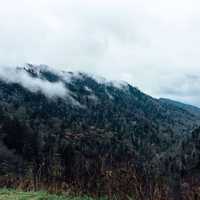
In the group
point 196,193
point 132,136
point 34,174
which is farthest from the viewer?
point 132,136

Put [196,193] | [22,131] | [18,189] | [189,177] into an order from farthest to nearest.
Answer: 1. [22,131]
2. [18,189]
3. [189,177]
4. [196,193]

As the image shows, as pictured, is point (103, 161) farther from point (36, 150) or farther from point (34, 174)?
point (36, 150)

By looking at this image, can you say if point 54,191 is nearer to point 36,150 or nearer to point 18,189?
point 18,189

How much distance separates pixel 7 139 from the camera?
77250mm

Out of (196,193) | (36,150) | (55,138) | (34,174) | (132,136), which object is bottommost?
(196,193)

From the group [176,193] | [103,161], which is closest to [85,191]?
[103,161]

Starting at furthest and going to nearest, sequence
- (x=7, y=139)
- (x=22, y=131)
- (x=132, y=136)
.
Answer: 1. (x=132, y=136)
2. (x=22, y=131)
3. (x=7, y=139)

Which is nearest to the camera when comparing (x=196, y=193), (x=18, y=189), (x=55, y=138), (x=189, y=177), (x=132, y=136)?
(x=196, y=193)

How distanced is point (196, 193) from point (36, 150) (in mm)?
77269

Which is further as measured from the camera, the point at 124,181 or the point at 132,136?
the point at 132,136

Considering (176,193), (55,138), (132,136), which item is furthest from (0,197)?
Answer: (132,136)

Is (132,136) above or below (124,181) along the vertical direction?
above

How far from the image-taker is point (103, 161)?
295 inches

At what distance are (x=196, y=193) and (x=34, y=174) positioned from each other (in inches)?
157
